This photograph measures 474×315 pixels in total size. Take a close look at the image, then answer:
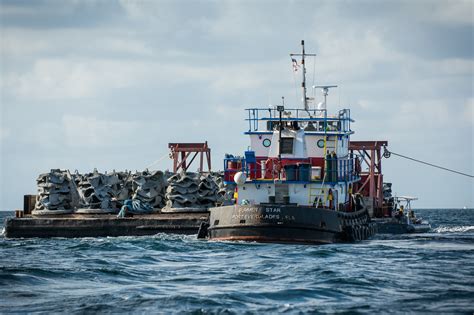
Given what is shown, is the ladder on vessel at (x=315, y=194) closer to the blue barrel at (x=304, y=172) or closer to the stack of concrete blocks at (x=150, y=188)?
the blue barrel at (x=304, y=172)

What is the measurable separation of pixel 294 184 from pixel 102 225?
526 inches

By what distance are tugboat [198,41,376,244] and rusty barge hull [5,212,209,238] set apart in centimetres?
502

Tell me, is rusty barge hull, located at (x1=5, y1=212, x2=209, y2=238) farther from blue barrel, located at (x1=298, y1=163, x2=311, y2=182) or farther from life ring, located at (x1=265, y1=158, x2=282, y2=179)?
blue barrel, located at (x1=298, y1=163, x2=311, y2=182)

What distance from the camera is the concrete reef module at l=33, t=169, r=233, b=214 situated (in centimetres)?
5844

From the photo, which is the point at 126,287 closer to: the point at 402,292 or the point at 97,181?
the point at 402,292

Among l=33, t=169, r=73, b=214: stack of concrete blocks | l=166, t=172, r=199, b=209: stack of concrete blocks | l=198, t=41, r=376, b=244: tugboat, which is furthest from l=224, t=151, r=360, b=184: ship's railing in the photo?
l=33, t=169, r=73, b=214: stack of concrete blocks

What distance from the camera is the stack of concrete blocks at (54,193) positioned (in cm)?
A: 6066

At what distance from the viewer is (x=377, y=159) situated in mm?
68938

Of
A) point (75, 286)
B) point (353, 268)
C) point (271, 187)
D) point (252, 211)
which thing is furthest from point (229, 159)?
point (75, 286)

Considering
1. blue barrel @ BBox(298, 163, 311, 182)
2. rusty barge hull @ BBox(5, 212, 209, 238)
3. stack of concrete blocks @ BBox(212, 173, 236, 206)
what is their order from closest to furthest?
blue barrel @ BBox(298, 163, 311, 182) → rusty barge hull @ BBox(5, 212, 209, 238) → stack of concrete blocks @ BBox(212, 173, 236, 206)

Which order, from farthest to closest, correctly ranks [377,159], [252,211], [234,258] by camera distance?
1. [377,159]
2. [252,211]
3. [234,258]

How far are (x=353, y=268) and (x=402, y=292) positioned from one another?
19.8 ft

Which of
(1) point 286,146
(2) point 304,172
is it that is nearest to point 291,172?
(2) point 304,172

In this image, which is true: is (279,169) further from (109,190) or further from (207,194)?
(109,190)
